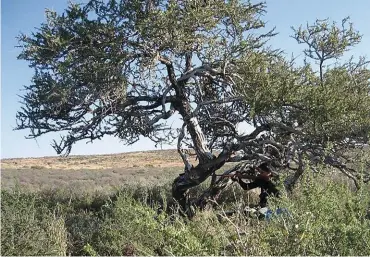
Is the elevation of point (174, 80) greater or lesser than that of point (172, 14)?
lesser

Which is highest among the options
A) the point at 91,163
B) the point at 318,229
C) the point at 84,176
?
the point at 91,163

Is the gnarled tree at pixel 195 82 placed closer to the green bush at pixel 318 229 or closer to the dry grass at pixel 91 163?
the green bush at pixel 318 229

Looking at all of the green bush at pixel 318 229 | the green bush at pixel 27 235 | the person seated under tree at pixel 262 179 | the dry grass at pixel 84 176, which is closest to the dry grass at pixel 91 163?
the dry grass at pixel 84 176

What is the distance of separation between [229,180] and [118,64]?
15.7ft

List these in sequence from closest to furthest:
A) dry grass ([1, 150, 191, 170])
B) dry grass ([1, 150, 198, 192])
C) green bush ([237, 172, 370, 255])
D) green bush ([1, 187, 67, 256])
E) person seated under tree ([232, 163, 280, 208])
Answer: green bush ([237, 172, 370, 255]), green bush ([1, 187, 67, 256]), person seated under tree ([232, 163, 280, 208]), dry grass ([1, 150, 198, 192]), dry grass ([1, 150, 191, 170])

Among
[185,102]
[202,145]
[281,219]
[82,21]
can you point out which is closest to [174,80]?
Result: [185,102]

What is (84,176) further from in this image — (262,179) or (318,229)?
(318,229)

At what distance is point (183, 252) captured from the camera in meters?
4.39

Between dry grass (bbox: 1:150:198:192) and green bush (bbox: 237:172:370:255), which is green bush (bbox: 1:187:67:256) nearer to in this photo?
dry grass (bbox: 1:150:198:192)

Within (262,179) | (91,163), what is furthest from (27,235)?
(91,163)

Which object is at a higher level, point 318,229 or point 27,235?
point 318,229

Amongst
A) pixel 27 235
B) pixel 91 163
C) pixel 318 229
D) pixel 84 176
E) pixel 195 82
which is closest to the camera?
pixel 318 229

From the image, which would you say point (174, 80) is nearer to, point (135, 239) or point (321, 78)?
point (321, 78)

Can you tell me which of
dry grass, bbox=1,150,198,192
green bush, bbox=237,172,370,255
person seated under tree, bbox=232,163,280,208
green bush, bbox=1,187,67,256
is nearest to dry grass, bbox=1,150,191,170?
dry grass, bbox=1,150,198,192
